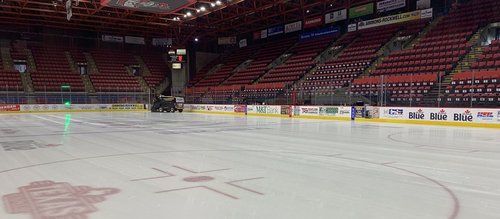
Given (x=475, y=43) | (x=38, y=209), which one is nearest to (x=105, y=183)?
(x=38, y=209)

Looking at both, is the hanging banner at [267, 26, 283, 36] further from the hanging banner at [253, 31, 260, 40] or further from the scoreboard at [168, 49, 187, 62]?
A: the scoreboard at [168, 49, 187, 62]

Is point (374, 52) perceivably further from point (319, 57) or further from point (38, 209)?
point (38, 209)

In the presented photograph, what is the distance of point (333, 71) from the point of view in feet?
87.2

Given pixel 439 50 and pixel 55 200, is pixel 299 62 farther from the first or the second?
pixel 55 200

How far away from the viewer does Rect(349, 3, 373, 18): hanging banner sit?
28.4 m

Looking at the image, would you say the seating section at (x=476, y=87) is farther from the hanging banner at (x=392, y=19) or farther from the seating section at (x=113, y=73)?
the seating section at (x=113, y=73)

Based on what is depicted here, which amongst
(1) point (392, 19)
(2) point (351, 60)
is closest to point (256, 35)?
(2) point (351, 60)

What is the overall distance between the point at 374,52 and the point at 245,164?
22.3 metres

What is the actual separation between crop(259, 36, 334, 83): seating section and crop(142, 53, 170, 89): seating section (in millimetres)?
12768

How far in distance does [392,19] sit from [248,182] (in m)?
26.3

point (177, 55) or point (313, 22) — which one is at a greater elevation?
point (313, 22)

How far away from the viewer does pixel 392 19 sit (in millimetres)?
27656

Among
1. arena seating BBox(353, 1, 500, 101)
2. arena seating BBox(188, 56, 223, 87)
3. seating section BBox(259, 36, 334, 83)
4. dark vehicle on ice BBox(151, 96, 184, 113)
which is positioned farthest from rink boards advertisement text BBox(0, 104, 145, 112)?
arena seating BBox(353, 1, 500, 101)

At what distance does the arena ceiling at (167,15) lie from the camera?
25.4 m
